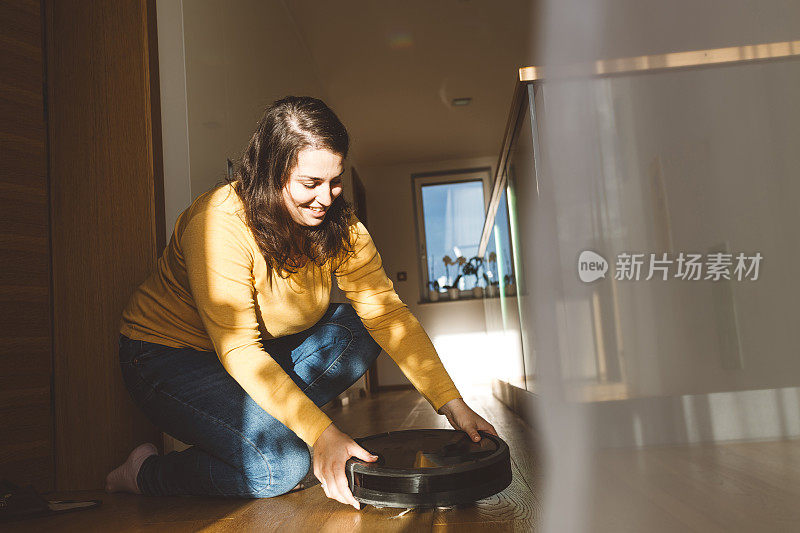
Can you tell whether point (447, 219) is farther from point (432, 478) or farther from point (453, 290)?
point (432, 478)

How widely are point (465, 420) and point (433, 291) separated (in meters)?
5.04

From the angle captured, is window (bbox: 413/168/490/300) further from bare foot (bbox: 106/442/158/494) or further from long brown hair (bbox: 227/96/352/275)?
long brown hair (bbox: 227/96/352/275)

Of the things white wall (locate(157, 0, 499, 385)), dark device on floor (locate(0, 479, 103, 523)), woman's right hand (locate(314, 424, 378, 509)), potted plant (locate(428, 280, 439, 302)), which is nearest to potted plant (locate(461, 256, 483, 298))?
potted plant (locate(428, 280, 439, 302))

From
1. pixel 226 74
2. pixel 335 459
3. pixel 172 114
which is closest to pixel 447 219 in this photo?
pixel 226 74

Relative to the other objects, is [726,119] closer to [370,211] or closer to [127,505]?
[127,505]

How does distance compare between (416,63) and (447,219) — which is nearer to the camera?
(416,63)

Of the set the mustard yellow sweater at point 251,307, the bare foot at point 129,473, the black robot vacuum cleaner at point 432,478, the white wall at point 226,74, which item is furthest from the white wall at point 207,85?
the black robot vacuum cleaner at point 432,478

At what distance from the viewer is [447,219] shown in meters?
6.49

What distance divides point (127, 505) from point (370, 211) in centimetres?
529

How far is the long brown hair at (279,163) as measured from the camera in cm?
119

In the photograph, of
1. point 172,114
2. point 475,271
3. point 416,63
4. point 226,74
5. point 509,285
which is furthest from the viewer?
point 475,271

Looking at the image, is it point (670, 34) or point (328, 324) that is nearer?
point (670, 34)

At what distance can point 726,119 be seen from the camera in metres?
1.03

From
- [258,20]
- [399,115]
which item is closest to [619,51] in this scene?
[258,20]
